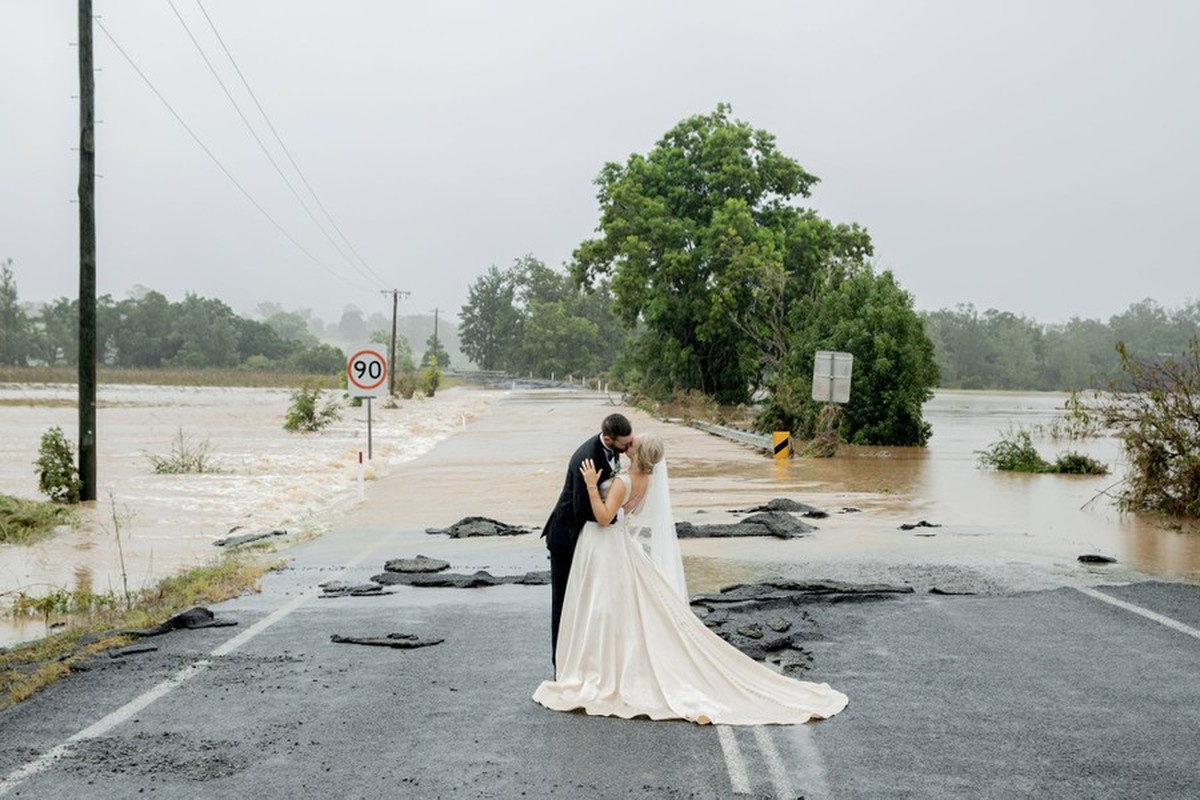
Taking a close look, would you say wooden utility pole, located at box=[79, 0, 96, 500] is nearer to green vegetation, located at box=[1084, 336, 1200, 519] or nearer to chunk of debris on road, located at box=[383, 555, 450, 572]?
chunk of debris on road, located at box=[383, 555, 450, 572]

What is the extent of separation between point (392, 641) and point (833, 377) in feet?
82.1

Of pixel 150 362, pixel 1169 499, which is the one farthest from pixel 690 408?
pixel 150 362

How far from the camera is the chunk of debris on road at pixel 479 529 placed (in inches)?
684

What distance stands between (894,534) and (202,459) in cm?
2125

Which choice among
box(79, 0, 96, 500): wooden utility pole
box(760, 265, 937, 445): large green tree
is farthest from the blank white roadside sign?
box(79, 0, 96, 500): wooden utility pole

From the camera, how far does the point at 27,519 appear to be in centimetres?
1953

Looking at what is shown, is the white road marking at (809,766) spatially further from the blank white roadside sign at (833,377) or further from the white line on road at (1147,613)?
the blank white roadside sign at (833,377)

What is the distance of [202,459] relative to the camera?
32906 millimetres

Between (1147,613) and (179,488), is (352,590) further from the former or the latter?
(179,488)

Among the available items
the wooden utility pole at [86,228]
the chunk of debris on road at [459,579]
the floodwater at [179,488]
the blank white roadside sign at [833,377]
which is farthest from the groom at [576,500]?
the blank white roadside sign at [833,377]

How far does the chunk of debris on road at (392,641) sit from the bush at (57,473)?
1455cm

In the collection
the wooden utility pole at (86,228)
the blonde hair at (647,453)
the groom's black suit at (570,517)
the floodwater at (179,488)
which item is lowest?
the floodwater at (179,488)

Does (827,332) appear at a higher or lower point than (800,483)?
higher

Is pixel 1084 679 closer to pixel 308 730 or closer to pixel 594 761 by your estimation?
pixel 594 761
